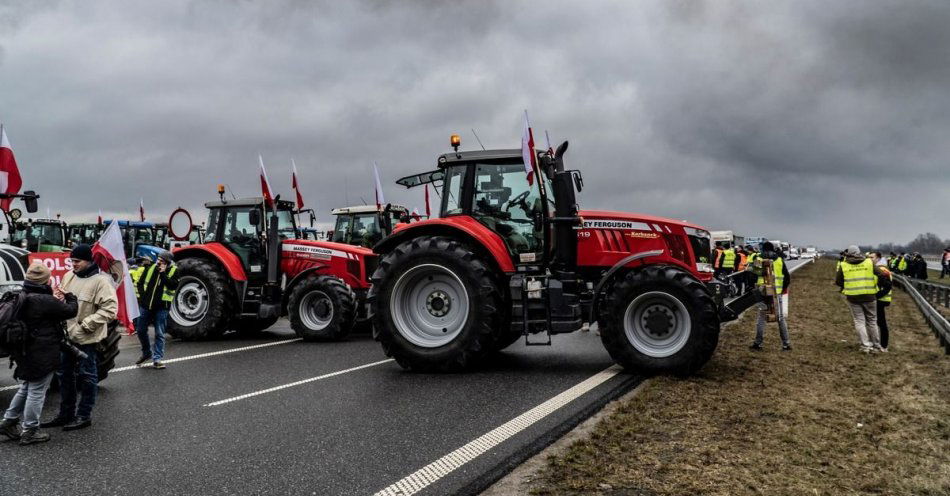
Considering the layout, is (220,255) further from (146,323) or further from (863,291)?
(863,291)

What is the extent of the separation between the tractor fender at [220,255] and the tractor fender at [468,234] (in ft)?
15.1

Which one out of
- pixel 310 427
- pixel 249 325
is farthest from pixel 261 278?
pixel 310 427

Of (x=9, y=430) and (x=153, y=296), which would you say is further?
(x=153, y=296)

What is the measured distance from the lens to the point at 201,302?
37.2ft

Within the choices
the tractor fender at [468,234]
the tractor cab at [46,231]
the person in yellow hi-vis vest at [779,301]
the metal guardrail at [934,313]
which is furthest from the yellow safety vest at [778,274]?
the tractor cab at [46,231]

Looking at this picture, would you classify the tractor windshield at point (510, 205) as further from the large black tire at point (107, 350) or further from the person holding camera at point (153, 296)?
the person holding camera at point (153, 296)

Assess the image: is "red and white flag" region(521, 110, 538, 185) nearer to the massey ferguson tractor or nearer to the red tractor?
the massey ferguson tractor

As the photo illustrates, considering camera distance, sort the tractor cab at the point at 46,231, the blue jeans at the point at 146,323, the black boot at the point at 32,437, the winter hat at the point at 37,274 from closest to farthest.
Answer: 1. the black boot at the point at 32,437
2. the winter hat at the point at 37,274
3. the blue jeans at the point at 146,323
4. the tractor cab at the point at 46,231

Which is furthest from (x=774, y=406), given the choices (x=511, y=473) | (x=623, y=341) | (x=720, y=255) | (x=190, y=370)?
(x=720, y=255)

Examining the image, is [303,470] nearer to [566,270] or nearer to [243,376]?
[243,376]

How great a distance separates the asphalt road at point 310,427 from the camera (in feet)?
13.5

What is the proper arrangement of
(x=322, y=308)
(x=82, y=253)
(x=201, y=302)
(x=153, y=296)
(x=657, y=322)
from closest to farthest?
(x=82, y=253)
(x=657, y=322)
(x=153, y=296)
(x=322, y=308)
(x=201, y=302)

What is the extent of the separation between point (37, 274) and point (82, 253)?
1.90ft

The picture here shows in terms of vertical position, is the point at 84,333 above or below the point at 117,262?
below
